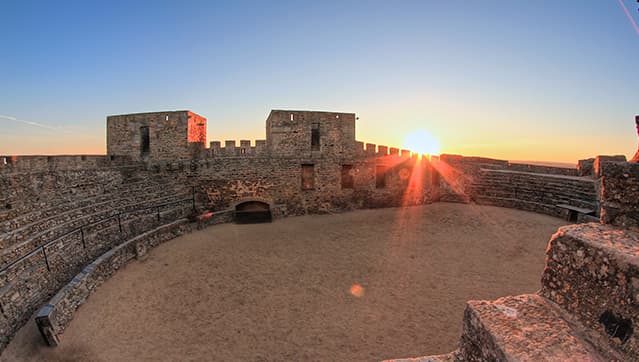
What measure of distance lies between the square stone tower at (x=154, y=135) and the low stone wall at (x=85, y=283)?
15.8 feet

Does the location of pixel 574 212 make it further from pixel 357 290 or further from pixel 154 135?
pixel 154 135

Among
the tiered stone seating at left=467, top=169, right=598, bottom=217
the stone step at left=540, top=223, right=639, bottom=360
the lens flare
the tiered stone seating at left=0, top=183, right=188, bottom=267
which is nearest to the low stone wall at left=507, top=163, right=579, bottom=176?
the tiered stone seating at left=467, top=169, right=598, bottom=217

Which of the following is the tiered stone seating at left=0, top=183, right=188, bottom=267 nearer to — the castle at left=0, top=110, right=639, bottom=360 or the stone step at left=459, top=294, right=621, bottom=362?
the castle at left=0, top=110, right=639, bottom=360

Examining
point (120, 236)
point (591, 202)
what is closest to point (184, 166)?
point (120, 236)

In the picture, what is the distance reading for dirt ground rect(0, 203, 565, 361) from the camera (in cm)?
544

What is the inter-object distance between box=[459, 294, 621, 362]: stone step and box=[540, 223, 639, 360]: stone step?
0.10 metres

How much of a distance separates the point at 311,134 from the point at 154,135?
8414mm

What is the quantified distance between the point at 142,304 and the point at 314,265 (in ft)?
16.2

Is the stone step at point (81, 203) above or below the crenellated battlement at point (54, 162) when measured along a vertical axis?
below

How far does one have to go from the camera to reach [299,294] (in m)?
7.23

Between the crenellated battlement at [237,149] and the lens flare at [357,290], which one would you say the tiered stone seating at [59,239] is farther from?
the lens flare at [357,290]

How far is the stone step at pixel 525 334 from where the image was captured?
5.74 feet

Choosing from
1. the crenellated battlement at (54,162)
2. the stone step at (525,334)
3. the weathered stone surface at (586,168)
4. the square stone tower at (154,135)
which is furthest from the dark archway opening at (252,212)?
the weathered stone surface at (586,168)

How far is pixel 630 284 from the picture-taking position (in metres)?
1.65
